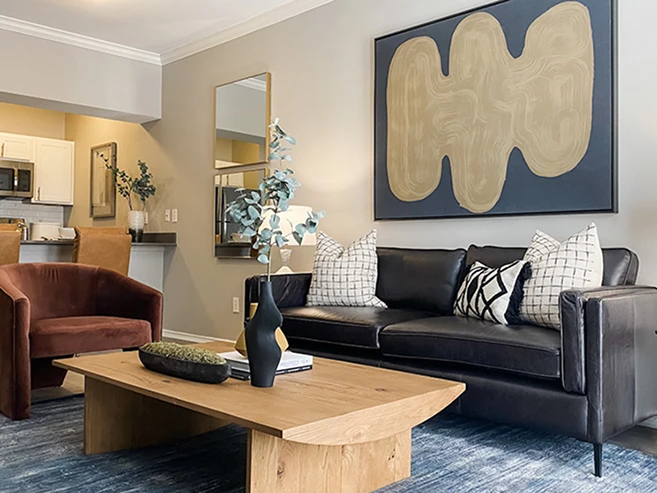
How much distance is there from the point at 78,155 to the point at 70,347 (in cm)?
507

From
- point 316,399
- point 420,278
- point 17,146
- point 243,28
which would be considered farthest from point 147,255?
point 316,399

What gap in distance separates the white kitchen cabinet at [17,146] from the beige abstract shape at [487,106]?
5081 millimetres

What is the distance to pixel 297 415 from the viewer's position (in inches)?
64.6

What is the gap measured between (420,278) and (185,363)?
1709mm

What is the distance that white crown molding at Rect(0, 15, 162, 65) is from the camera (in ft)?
16.7

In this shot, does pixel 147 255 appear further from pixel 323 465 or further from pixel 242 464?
pixel 323 465

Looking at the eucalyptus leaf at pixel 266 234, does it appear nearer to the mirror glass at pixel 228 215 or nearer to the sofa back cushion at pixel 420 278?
the sofa back cushion at pixel 420 278

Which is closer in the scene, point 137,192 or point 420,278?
point 420,278

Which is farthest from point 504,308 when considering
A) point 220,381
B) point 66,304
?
point 66,304

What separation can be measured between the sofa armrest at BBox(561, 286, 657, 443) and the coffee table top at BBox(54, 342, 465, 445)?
521 millimetres

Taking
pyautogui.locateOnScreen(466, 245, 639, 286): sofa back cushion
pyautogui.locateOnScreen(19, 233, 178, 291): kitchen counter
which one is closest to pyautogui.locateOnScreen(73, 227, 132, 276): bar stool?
pyautogui.locateOnScreen(19, 233, 178, 291): kitchen counter

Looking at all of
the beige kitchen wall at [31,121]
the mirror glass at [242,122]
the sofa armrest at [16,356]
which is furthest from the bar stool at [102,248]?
the beige kitchen wall at [31,121]

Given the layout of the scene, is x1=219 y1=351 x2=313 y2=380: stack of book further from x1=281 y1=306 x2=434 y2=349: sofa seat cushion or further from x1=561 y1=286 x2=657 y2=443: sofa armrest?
x1=561 y1=286 x2=657 y2=443: sofa armrest

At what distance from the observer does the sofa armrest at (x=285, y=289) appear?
11.9 feet
